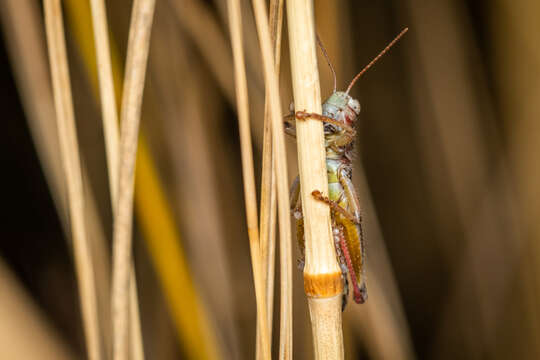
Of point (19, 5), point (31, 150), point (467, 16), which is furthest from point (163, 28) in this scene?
point (467, 16)

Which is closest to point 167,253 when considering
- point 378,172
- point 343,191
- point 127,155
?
point 343,191

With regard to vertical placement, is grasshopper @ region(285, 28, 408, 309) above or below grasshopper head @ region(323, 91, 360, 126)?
below

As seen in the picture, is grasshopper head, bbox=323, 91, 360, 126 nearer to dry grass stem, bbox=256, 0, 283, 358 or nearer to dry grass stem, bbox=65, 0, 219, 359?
dry grass stem, bbox=256, 0, 283, 358

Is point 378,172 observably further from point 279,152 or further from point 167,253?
point 279,152

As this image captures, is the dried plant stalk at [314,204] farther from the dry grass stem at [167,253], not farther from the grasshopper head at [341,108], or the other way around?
the dry grass stem at [167,253]

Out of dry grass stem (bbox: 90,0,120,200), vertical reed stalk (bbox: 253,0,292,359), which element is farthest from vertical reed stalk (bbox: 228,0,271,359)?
dry grass stem (bbox: 90,0,120,200)

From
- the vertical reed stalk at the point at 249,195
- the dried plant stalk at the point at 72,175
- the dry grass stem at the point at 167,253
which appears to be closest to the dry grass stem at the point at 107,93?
the dried plant stalk at the point at 72,175
